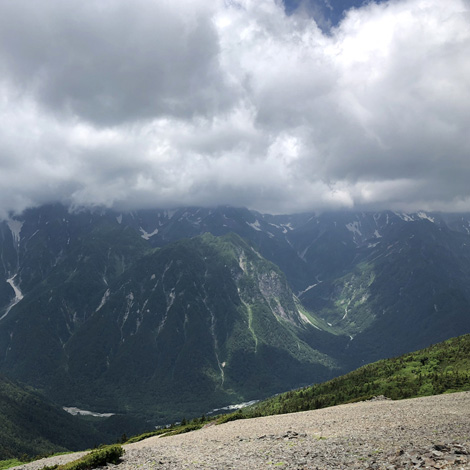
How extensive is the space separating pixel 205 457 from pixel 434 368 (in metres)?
155

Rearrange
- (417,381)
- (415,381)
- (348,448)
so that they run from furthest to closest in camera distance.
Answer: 1. (415,381)
2. (417,381)
3. (348,448)

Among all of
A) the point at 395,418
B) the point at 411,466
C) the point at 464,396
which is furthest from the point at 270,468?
the point at 464,396

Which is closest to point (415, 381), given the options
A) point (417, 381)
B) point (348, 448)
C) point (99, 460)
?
point (417, 381)

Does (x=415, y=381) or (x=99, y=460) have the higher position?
(x=99, y=460)

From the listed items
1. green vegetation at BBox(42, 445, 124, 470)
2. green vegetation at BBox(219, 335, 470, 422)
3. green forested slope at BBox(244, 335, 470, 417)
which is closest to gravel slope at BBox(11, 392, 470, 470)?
green vegetation at BBox(42, 445, 124, 470)

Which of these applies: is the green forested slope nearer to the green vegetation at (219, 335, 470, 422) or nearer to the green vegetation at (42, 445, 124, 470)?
the green vegetation at (219, 335, 470, 422)

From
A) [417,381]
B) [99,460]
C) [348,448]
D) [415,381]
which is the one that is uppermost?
[348,448]

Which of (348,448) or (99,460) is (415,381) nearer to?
(348,448)

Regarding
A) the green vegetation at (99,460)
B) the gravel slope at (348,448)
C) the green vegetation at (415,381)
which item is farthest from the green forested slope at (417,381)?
the green vegetation at (99,460)

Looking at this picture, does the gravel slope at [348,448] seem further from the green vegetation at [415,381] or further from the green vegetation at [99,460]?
the green vegetation at [415,381]

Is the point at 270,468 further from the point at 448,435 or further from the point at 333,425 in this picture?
the point at 333,425

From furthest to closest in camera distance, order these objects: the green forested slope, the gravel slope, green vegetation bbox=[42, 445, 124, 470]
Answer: the green forested slope, green vegetation bbox=[42, 445, 124, 470], the gravel slope

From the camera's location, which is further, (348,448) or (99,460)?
(99,460)

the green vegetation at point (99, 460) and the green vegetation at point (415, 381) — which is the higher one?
the green vegetation at point (99, 460)
